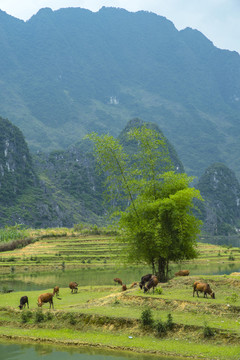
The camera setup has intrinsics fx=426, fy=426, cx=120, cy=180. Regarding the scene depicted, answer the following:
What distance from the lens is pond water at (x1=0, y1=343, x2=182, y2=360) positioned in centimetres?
1927

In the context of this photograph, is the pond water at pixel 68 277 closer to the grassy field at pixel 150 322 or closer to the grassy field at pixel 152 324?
the grassy field at pixel 150 322

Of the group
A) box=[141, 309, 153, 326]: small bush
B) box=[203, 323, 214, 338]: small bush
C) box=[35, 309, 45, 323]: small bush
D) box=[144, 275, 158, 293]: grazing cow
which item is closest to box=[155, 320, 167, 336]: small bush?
box=[141, 309, 153, 326]: small bush

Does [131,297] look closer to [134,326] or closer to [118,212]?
[134,326]

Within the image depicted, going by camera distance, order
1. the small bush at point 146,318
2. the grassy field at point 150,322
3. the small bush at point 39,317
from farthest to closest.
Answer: the small bush at point 39,317 < the small bush at point 146,318 < the grassy field at point 150,322

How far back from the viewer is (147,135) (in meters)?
34.9

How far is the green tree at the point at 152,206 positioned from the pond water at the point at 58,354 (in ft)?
38.3

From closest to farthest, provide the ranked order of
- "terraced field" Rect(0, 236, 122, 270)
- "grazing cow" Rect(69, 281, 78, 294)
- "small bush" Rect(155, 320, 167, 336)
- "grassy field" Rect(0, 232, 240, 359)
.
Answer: "grassy field" Rect(0, 232, 240, 359), "small bush" Rect(155, 320, 167, 336), "grazing cow" Rect(69, 281, 78, 294), "terraced field" Rect(0, 236, 122, 270)

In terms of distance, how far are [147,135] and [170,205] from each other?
22.5 feet

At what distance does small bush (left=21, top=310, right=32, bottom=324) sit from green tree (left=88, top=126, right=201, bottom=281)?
10.3 m

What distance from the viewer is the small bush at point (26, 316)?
24766 mm

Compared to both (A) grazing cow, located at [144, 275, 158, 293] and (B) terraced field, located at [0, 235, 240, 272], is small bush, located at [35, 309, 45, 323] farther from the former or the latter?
(B) terraced field, located at [0, 235, 240, 272]

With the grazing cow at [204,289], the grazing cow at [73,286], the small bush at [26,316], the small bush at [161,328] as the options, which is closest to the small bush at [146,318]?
the small bush at [161,328]

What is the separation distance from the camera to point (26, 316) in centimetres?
2488

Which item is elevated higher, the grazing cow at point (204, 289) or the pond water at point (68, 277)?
the grazing cow at point (204, 289)
